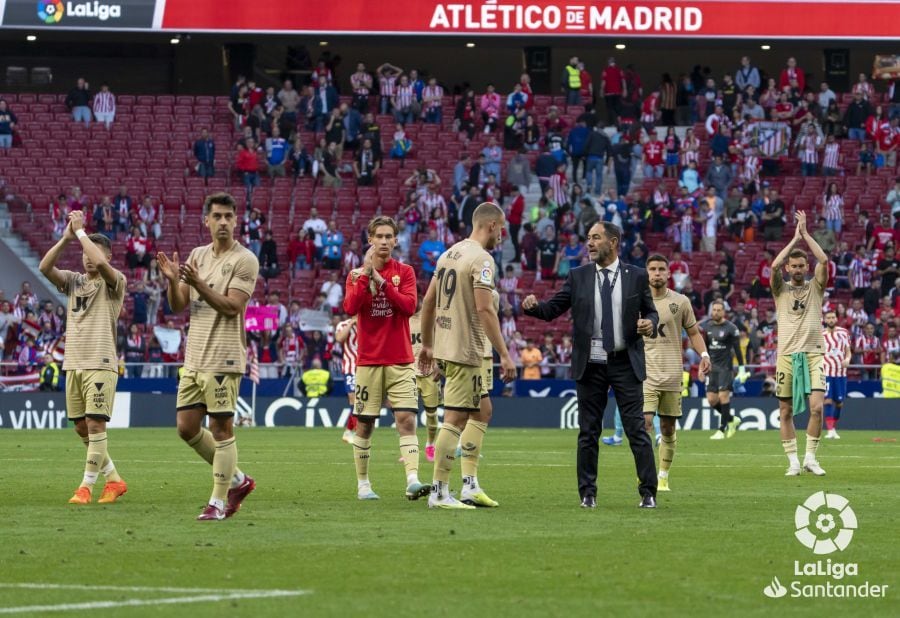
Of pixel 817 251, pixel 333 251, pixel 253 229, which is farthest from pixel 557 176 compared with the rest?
pixel 817 251

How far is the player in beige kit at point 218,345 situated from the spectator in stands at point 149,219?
29.4 metres

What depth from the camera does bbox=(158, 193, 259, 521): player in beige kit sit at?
12.6 meters

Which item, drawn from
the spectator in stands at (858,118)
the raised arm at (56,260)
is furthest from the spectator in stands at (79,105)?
the raised arm at (56,260)

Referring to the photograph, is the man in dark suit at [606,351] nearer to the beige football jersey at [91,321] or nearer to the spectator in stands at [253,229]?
the beige football jersey at [91,321]

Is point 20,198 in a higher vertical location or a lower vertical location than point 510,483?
higher

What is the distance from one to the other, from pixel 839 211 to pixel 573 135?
7.01 meters

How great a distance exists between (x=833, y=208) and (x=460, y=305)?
99.3ft

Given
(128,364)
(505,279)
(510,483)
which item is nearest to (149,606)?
(510,483)

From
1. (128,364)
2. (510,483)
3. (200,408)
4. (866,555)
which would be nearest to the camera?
(866,555)

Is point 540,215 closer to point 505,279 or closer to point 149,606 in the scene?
point 505,279

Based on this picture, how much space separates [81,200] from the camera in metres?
43.0

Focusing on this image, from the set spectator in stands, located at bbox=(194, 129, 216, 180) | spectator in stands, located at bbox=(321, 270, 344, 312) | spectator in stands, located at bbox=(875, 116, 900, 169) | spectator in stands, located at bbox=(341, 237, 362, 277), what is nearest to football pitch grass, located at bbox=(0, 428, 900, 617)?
spectator in stands, located at bbox=(321, 270, 344, 312)

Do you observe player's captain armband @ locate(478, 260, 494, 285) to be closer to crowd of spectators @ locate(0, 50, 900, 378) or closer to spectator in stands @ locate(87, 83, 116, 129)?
crowd of spectators @ locate(0, 50, 900, 378)

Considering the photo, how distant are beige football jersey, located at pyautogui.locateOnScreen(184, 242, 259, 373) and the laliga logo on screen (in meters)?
32.8
